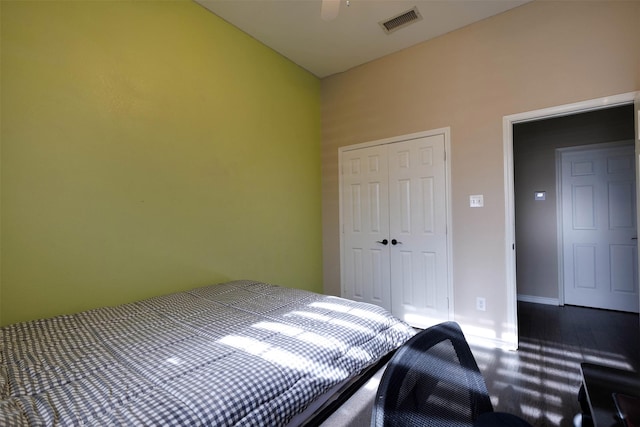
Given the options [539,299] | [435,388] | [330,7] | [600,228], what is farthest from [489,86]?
[539,299]

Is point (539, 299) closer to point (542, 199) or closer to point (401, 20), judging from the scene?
point (542, 199)

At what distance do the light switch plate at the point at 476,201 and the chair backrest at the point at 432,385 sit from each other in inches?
93.0

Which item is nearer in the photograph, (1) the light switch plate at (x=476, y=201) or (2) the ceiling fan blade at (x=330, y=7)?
(2) the ceiling fan blade at (x=330, y=7)

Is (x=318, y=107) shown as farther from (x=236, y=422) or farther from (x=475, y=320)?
(x=236, y=422)

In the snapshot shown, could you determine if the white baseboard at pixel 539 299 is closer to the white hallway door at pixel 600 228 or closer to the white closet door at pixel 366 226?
the white hallway door at pixel 600 228

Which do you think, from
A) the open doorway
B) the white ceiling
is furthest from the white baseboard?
the white ceiling

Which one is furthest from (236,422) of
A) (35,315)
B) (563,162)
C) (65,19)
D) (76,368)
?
(563,162)

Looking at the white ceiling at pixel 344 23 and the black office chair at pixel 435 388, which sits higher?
the white ceiling at pixel 344 23

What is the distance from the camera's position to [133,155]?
2.12 meters

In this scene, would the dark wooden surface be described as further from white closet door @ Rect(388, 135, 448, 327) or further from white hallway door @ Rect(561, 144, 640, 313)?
white hallway door @ Rect(561, 144, 640, 313)

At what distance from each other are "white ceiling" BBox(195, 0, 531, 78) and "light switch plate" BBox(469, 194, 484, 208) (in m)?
1.74

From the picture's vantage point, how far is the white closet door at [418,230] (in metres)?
3.02

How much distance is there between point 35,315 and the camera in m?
1.69

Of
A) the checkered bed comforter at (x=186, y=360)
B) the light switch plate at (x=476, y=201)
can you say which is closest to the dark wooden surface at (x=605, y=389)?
the checkered bed comforter at (x=186, y=360)
